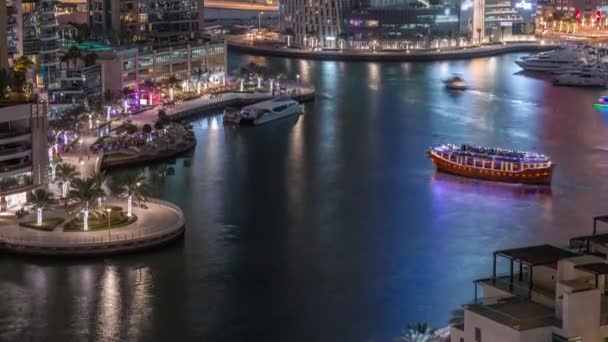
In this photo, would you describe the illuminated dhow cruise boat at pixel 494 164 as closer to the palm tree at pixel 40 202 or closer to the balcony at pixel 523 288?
the palm tree at pixel 40 202

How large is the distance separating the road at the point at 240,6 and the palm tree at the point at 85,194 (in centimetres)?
2985

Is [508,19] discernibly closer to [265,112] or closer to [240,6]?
[240,6]

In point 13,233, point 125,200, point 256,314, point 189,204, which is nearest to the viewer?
point 256,314

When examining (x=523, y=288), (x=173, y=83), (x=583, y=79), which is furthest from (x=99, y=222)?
(x=583, y=79)

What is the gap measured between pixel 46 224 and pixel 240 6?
31011mm

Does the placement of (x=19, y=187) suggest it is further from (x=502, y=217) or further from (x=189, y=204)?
(x=502, y=217)

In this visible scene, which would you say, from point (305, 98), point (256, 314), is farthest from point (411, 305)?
point (305, 98)

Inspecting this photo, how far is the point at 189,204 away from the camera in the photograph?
36.9 feet

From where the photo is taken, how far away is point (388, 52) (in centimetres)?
2775

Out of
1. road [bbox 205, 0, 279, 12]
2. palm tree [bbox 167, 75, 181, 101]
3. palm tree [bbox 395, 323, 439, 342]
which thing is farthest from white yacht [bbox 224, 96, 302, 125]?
road [bbox 205, 0, 279, 12]

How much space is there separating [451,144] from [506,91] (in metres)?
6.44

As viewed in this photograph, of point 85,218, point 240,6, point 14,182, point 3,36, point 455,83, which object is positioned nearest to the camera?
point 85,218

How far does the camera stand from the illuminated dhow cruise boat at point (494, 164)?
12.7 m

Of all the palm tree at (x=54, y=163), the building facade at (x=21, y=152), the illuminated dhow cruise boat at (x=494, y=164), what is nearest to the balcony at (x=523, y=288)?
the building facade at (x=21, y=152)
